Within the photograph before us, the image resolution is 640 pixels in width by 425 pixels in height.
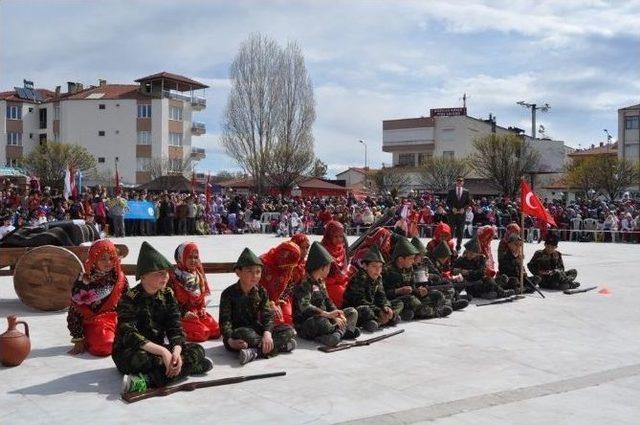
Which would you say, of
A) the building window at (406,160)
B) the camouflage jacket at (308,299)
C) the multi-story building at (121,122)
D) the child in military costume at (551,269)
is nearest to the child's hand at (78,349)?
the camouflage jacket at (308,299)

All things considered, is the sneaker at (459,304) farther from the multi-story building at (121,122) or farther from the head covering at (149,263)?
the multi-story building at (121,122)

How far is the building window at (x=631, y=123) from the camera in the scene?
249 feet

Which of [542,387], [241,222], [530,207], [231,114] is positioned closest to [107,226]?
[241,222]

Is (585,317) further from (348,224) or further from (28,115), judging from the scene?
(28,115)

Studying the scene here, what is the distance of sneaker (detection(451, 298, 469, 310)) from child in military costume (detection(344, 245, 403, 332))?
1763 mm

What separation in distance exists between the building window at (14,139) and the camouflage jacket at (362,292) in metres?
72.5

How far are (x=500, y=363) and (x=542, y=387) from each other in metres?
0.88

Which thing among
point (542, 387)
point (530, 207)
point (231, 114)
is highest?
point (231, 114)

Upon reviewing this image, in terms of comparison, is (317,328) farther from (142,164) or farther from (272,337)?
(142,164)

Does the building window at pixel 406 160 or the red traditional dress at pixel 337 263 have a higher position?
the building window at pixel 406 160

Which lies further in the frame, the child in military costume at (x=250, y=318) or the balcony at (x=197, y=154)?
the balcony at (x=197, y=154)

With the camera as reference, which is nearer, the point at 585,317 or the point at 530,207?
the point at 585,317

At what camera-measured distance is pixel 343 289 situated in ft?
28.9

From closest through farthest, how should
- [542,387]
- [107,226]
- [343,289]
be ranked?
[542,387] < [343,289] < [107,226]
